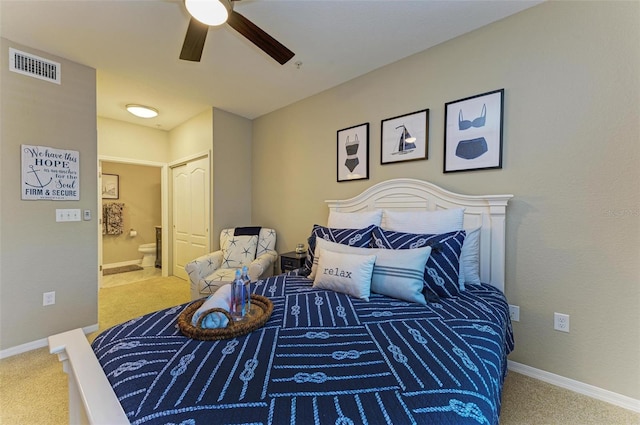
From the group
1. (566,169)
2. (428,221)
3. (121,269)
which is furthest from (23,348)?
(566,169)

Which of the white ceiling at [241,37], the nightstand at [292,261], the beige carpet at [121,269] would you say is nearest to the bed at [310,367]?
the nightstand at [292,261]

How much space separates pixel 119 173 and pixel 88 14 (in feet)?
15.5

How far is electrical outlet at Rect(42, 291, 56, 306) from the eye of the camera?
97.5 inches

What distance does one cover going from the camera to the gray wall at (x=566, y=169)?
5.24 ft

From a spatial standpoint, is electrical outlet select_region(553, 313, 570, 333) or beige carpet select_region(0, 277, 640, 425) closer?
beige carpet select_region(0, 277, 640, 425)

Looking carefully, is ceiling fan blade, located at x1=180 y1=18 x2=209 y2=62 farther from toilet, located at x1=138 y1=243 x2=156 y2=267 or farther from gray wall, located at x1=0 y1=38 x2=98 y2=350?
toilet, located at x1=138 y1=243 x2=156 y2=267

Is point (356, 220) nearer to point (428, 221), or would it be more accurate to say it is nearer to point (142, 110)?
point (428, 221)

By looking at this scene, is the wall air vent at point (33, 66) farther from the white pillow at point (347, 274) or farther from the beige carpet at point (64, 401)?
the white pillow at point (347, 274)

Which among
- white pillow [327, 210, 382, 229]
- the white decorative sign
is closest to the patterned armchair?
white pillow [327, 210, 382, 229]

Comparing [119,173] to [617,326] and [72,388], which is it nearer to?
[72,388]

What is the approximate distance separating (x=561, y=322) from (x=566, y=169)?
1.03m

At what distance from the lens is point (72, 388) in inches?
45.0

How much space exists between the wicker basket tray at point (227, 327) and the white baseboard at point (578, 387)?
193cm

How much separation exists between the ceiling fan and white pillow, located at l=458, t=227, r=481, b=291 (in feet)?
6.03
